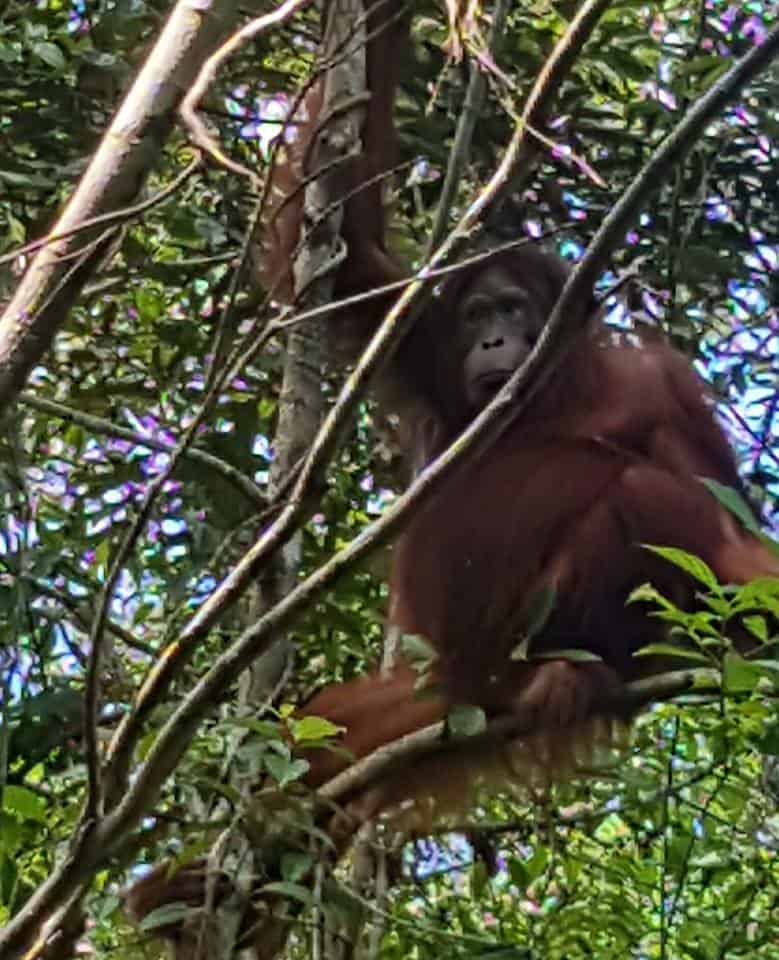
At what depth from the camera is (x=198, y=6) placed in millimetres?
1454

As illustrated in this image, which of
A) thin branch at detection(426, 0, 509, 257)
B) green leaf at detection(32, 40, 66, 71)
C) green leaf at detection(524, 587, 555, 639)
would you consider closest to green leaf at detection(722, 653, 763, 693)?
green leaf at detection(524, 587, 555, 639)

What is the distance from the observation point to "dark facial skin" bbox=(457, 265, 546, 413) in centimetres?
348

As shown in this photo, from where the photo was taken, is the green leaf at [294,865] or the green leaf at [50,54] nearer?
the green leaf at [294,865]

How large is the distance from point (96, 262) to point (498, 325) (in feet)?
7.76

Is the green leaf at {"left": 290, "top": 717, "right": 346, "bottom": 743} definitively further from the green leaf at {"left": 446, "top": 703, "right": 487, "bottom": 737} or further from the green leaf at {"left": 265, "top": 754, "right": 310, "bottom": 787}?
the green leaf at {"left": 446, "top": 703, "right": 487, "bottom": 737}

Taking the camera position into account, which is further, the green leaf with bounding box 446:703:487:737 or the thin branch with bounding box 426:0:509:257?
the green leaf with bounding box 446:703:487:737

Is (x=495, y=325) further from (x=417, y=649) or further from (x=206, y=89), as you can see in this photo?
(x=206, y=89)

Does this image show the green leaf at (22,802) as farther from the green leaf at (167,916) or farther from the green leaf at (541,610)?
the green leaf at (541,610)

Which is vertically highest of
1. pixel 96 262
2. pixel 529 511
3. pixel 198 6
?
pixel 529 511

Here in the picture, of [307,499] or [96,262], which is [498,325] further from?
[96,262]

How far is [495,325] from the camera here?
365 cm

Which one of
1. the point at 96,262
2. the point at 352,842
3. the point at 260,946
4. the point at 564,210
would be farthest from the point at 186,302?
the point at 96,262

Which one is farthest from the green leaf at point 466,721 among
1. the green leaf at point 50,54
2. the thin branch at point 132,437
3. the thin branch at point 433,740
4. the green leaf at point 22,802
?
the green leaf at point 50,54

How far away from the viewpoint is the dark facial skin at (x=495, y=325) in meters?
3.48
